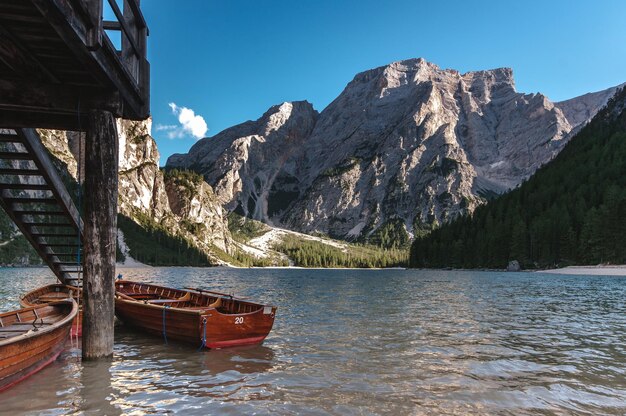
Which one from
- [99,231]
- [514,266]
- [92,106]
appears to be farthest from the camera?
[514,266]

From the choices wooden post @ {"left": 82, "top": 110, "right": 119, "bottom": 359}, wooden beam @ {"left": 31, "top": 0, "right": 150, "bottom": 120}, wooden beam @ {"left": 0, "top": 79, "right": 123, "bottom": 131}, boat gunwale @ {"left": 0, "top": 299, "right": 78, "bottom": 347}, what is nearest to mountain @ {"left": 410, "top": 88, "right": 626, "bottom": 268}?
wooden beam @ {"left": 31, "top": 0, "right": 150, "bottom": 120}

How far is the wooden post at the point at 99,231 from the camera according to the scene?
14398 millimetres

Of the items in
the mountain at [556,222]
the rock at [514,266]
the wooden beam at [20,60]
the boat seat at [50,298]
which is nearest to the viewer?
the wooden beam at [20,60]

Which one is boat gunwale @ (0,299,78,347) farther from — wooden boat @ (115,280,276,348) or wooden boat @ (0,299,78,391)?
wooden boat @ (115,280,276,348)

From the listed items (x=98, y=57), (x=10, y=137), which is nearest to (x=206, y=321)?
(x=10, y=137)

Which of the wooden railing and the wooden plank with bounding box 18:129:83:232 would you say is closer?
the wooden railing

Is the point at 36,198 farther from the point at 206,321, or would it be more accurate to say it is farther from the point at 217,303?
the point at 217,303

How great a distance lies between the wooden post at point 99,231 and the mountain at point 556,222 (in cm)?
13997

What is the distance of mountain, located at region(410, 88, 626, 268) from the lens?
4897 inches

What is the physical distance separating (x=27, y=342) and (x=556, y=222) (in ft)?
516

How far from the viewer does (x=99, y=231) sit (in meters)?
14.4

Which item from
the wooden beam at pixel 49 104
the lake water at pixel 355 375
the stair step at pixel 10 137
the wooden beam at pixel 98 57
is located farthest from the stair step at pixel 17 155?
the lake water at pixel 355 375

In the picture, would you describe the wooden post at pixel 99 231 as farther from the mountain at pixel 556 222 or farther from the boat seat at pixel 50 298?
the mountain at pixel 556 222

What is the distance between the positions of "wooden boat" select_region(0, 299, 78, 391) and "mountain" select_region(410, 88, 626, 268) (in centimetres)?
14028
